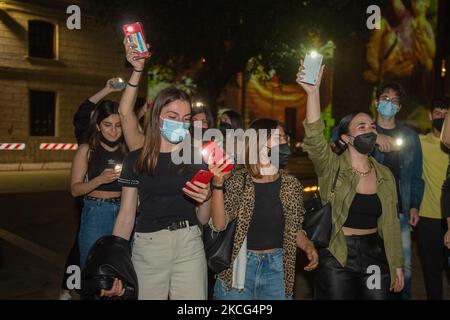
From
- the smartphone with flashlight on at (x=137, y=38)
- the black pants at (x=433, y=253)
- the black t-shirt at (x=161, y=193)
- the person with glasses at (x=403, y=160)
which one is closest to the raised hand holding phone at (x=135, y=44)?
the smartphone with flashlight on at (x=137, y=38)

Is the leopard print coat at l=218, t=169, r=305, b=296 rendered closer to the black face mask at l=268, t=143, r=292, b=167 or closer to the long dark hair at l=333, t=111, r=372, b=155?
the black face mask at l=268, t=143, r=292, b=167

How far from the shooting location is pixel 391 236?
3.90 metres

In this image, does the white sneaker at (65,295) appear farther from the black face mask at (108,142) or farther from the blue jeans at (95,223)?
the black face mask at (108,142)

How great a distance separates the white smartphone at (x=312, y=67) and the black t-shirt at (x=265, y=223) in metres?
0.84

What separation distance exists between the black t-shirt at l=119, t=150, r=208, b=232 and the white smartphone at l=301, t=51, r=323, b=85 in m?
1.03

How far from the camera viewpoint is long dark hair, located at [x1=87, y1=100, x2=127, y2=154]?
15.2ft

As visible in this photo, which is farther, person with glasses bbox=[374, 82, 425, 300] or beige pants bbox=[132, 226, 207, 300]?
person with glasses bbox=[374, 82, 425, 300]

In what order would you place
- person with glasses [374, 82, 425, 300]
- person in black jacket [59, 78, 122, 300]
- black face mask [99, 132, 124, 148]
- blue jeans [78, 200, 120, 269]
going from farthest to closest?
person with glasses [374, 82, 425, 300] < person in black jacket [59, 78, 122, 300] < black face mask [99, 132, 124, 148] < blue jeans [78, 200, 120, 269]

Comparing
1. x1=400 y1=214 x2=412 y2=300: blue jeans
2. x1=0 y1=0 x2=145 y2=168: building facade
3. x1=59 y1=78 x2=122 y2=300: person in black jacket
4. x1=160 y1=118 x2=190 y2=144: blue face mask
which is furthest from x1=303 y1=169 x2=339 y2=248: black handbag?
x1=0 y1=0 x2=145 y2=168: building facade

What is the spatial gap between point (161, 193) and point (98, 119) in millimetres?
A: 1660

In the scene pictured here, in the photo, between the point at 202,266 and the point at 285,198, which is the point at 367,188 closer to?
the point at 285,198

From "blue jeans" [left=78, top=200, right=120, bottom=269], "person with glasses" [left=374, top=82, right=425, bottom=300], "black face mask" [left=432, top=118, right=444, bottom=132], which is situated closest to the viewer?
"blue jeans" [left=78, top=200, right=120, bottom=269]

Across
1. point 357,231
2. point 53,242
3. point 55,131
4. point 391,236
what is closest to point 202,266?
point 357,231
